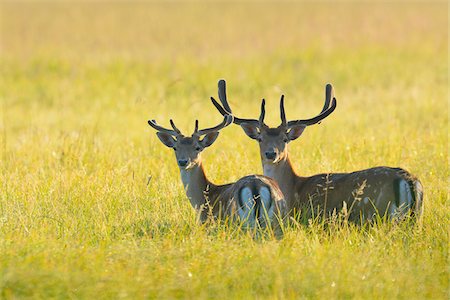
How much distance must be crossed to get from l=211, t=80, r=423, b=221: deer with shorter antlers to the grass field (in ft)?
0.63

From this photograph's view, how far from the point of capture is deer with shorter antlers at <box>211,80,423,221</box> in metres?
6.61

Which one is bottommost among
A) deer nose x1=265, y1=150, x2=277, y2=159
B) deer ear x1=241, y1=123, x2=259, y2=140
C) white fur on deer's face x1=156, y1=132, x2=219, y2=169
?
deer nose x1=265, y1=150, x2=277, y2=159

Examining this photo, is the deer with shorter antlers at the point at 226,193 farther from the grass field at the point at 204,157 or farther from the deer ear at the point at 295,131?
the deer ear at the point at 295,131

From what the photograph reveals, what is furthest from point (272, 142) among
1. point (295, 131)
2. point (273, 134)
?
point (295, 131)

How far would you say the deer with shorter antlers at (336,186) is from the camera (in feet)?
21.7

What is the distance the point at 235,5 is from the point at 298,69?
22.1 metres

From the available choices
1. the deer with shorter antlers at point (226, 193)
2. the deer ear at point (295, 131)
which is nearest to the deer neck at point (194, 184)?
the deer with shorter antlers at point (226, 193)

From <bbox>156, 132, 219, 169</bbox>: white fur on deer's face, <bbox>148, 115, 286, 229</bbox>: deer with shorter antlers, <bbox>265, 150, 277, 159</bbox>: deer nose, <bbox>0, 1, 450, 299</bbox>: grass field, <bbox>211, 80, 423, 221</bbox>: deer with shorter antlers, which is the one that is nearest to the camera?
<bbox>0, 1, 450, 299</bbox>: grass field

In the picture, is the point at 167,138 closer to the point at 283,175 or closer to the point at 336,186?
the point at 283,175

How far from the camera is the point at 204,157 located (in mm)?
9734

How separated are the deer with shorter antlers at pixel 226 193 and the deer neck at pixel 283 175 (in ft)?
1.62

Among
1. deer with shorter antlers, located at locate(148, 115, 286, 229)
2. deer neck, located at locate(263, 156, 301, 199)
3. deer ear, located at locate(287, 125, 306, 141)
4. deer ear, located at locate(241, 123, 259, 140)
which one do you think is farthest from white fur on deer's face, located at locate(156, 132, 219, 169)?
deer ear, located at locate(287, 125, 306, 141)

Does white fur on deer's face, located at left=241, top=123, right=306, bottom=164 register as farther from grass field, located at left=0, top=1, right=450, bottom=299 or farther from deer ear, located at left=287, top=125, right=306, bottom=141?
grass field, located at left=0, top=1, right=450, bottom=299

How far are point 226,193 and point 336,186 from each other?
88 centimetres
